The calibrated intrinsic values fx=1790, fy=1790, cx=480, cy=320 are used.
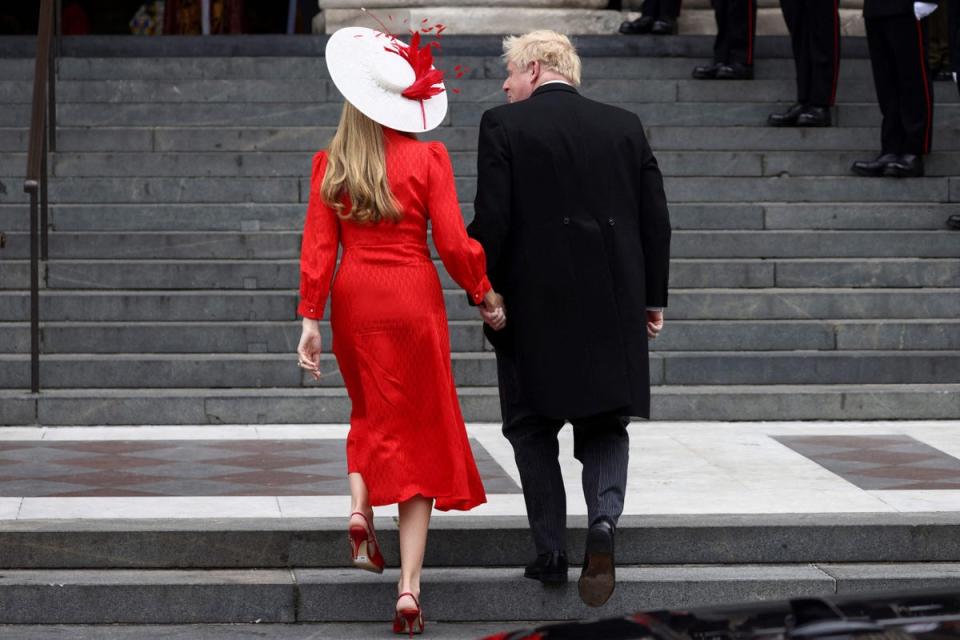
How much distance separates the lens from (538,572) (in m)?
5.91

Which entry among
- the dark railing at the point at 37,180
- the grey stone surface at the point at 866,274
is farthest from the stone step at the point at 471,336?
the grey stone surface at the point at 866,274

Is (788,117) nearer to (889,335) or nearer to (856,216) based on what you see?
(856,216)

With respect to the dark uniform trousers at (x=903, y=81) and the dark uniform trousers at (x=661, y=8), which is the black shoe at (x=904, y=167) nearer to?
the dark uniform trousers at (x=903, y=81)

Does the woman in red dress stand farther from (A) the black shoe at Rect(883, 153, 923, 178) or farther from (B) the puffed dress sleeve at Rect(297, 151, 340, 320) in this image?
(A) the black shoe at Rect(883, 153, 923, 178)

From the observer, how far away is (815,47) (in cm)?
1194

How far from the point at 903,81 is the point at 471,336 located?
3701mm

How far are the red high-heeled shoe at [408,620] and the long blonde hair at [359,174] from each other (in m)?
1.19

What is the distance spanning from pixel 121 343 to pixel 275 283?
3.21 ft

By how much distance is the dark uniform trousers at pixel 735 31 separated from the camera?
12.7 m

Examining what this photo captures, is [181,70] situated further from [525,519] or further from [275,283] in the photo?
[525,519]

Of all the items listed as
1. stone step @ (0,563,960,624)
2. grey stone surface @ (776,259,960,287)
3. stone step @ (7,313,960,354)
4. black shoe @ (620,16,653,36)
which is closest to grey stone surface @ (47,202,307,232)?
stone step @ (7,313,960,354)

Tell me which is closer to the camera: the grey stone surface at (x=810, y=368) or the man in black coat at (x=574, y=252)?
the man in black coat at (x=574, y=252)

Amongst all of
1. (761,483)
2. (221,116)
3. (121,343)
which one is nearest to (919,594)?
(761,483)

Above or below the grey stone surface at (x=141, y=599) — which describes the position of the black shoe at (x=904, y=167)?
above
